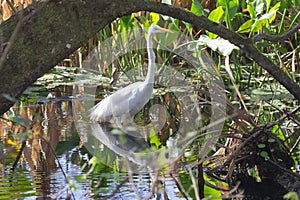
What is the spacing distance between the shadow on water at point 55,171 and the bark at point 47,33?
0.21 m

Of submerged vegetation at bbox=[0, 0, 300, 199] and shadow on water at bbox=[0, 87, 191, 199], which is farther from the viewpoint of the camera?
submerged vegetation at bbox=[0, 0, 300, 199]

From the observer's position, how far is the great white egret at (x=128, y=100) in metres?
6.35

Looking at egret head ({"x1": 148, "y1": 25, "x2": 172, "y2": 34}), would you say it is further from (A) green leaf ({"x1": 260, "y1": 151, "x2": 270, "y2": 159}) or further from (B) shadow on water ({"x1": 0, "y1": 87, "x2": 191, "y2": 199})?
(A) green leaf ({"x1": 260, "y1": 151, "x2": 270, "y2": 159})

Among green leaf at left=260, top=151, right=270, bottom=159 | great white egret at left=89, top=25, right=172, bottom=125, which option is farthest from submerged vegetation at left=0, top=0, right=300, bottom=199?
great white egret at left=89, top=25, right=172, bottom=125

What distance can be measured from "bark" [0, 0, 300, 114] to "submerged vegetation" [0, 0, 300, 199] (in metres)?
0.26

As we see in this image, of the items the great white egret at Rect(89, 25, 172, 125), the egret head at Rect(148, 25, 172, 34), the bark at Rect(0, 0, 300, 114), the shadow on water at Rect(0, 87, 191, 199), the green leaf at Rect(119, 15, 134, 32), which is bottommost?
the shadow on water at Rect(0, 87, 191, 199)

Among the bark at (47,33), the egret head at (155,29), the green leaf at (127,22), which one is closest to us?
the bark at (47,33)

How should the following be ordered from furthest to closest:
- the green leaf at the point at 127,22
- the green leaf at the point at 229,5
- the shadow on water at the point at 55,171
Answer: the green leaf at the point at 127,22 → the green leaf at the point at 229,5 → the shadow on water at the point at 55,171

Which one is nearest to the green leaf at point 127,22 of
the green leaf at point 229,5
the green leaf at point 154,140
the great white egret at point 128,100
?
the great white egret at point 128,100

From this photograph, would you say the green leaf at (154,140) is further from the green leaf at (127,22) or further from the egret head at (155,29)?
the green leaf at (127,22)

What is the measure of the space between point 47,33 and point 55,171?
1373 mm

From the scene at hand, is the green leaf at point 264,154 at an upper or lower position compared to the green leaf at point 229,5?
lower

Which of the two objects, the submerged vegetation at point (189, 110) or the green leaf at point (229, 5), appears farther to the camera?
the green leaf at point (229, 5)

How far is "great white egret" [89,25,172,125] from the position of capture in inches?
250
